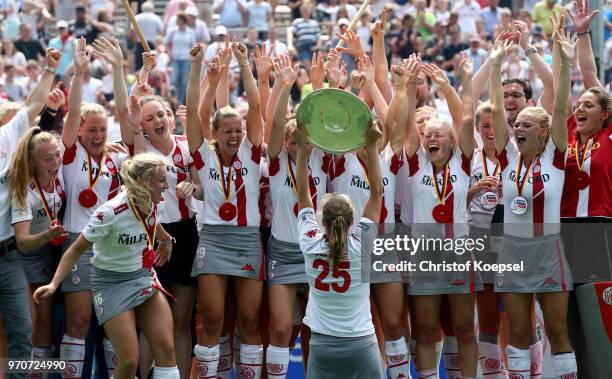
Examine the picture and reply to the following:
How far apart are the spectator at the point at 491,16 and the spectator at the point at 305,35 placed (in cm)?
Result: 287

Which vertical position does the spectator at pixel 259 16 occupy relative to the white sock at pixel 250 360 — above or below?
above

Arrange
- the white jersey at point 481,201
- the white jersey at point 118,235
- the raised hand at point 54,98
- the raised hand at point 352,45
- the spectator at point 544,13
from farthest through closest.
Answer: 1. the spectator at point 544,13
2. the raised hand at point 352,45
3. the raised hand at point 54,98
4. the white jersey at point 481,201
5. the white jersey at point 118,235

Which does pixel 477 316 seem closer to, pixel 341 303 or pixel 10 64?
pixel 341 303

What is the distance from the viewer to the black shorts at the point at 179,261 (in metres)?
8.14

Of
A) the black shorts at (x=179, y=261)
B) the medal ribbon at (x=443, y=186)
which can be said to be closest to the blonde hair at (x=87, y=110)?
the black shorts at (x=179, y=261)

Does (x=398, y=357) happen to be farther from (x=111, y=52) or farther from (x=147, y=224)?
(x=111, y=52)

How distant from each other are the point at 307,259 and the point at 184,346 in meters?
1.88

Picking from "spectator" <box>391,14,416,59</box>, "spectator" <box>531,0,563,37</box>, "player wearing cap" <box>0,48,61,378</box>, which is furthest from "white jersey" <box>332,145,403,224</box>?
"spectator" <box>531,0,563,37</box>

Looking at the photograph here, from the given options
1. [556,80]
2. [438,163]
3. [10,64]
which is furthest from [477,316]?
[10,64]

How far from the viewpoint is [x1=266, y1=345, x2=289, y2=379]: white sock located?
777 centimetres

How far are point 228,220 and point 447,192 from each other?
5.24ft

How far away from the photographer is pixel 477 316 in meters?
8.77

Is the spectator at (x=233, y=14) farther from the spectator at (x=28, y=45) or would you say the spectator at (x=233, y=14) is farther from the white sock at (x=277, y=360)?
the white sock at (x=277, y=360)

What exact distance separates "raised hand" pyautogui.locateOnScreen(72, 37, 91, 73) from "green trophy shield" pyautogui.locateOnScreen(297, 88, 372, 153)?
1.86m
